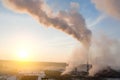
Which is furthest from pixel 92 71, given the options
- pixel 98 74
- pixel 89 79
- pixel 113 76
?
pixel 89 79

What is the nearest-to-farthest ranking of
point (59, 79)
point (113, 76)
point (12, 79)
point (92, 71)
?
point (59, 79) → point (12, 79) → point (113, 76) → point (92, 71)

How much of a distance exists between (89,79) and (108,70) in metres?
30.1

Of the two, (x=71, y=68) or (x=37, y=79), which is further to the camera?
(x=71, y=68)

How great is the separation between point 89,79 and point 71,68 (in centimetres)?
3614

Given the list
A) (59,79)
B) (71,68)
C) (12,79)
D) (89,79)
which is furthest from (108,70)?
(12,79)

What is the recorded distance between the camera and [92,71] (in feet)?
361

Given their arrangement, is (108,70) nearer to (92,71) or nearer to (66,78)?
(92,71)

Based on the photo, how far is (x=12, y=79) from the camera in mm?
89375

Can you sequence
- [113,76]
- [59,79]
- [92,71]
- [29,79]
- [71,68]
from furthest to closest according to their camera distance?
[71,68] < [92,71] < [113,76] < [59,79] < [29,79]

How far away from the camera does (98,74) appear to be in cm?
10588

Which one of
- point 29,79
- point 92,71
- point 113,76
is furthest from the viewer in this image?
point 92,71

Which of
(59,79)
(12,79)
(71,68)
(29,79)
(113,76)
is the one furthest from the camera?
(71,68)

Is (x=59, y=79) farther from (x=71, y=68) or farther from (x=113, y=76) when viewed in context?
(x=71, y=68)

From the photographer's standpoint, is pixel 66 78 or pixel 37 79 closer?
pixel 37 79
